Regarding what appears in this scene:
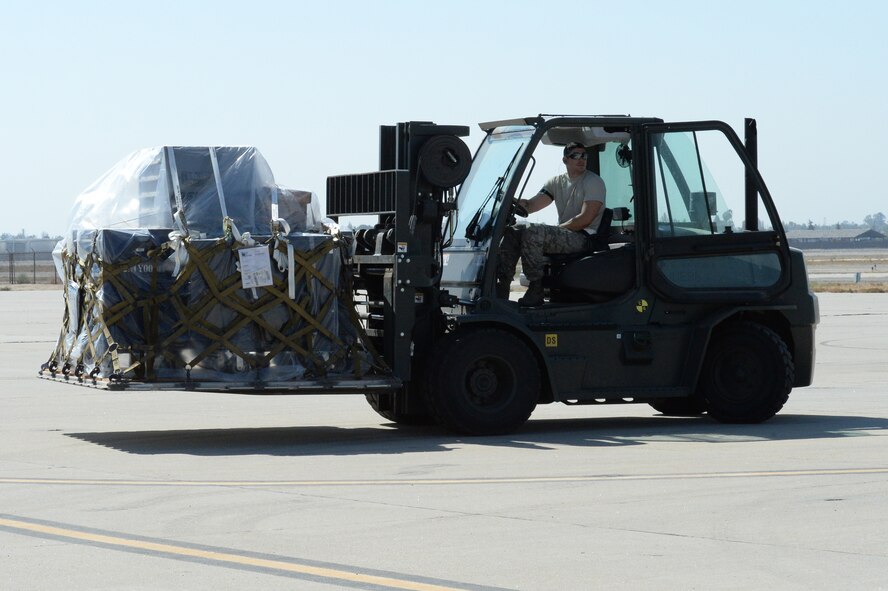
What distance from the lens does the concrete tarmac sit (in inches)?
283

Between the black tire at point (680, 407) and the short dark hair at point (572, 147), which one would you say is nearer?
the short dark hair at point (572, 147)

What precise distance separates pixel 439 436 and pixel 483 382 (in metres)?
0.64

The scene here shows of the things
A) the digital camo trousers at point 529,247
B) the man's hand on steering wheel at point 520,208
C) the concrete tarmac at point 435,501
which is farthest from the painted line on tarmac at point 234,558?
the man's hand on steering wheel at point 520,208

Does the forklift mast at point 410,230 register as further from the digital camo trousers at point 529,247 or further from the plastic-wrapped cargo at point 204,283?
the digital camo trousers at point 529,247

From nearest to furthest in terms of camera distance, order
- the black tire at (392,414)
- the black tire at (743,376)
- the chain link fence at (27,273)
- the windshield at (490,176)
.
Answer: the windshield at (490,176) → the black tire at (743,376) → the black tire at (392,414) → the chain link fence at (27,273)

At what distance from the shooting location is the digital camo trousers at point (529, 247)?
12.9 meters

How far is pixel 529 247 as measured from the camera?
12930 mm

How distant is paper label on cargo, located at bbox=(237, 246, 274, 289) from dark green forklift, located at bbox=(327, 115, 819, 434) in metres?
0.93

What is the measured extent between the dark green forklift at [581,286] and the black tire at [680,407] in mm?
907

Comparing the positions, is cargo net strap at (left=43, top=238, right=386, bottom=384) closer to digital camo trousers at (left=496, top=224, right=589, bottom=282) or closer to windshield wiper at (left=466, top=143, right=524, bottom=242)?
windshield wiper at (left=466, top=143, right=524, bottom=242)

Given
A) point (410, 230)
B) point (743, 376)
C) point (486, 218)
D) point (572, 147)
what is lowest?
point (743, 376)

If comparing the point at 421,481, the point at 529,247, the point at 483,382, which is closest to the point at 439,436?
the point at 483,382

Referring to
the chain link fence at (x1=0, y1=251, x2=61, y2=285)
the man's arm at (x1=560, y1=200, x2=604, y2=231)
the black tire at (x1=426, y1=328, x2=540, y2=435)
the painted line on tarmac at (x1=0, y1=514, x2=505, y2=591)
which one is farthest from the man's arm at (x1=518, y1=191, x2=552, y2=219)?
the chain link fence at (x1=0, y1=251, x2=61, y2=285)

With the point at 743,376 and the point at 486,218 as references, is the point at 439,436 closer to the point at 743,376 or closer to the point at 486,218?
the point at 486,218
